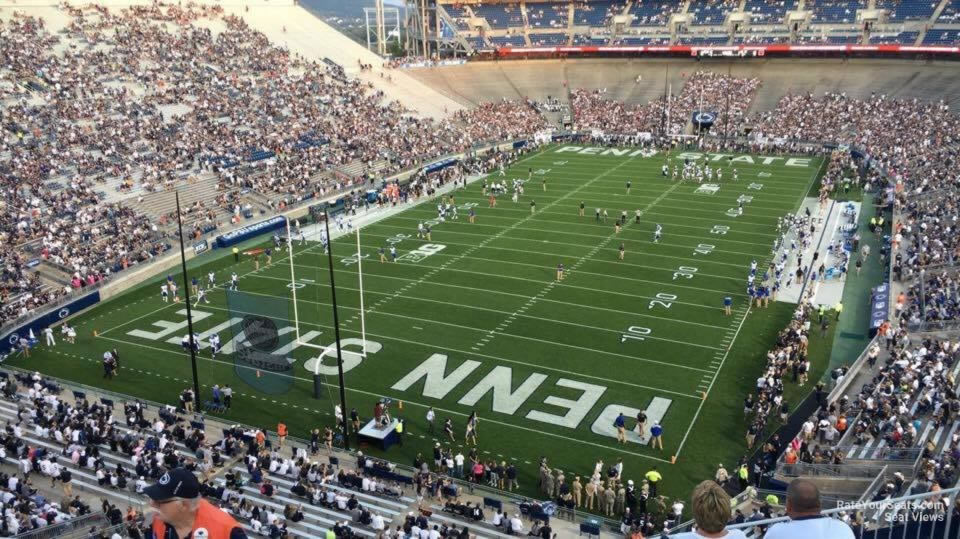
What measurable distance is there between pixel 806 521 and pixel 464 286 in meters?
25.2

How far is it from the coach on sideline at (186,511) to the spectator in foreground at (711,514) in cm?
196

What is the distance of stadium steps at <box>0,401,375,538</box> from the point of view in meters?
15.4

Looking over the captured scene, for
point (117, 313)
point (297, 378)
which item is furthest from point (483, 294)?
point (117, 313)

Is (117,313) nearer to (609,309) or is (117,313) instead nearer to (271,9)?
(609,309)

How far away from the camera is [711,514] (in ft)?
11.4

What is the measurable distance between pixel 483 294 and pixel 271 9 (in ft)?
163

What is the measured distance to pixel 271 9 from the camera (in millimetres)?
68375

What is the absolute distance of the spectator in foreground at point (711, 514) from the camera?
3475 mm

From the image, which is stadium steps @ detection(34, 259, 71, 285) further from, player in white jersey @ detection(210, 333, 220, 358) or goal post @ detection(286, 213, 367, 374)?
player in white jersey @ detection(210, 333, 220, 358)

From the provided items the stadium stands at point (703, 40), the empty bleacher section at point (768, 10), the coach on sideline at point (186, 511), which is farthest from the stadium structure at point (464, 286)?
the stadium stands at point (703, 40)

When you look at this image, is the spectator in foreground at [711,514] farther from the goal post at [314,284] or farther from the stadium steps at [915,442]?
the stadium steps at [915,442]
